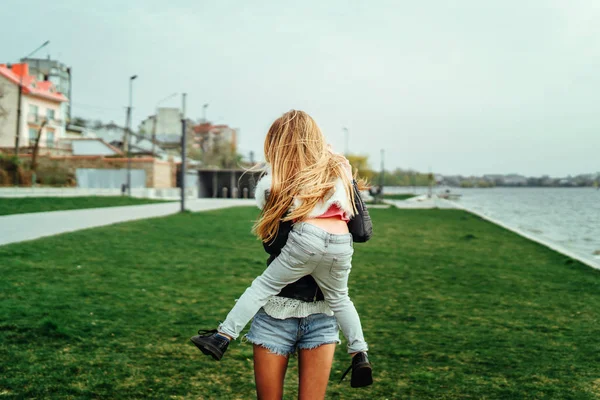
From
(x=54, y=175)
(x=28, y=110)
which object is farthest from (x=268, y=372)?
(x=28, y=110)

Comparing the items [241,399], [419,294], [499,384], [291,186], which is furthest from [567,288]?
[291,186]

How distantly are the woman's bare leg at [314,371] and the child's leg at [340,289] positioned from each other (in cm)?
12

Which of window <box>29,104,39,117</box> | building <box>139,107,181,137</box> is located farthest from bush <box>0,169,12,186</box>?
building <box>139,107,181,137</box>

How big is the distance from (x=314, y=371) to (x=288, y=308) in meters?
0.30

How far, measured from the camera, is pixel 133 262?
33.5 feet

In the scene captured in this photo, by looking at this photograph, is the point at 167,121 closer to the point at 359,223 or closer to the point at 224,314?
the point at 224,314

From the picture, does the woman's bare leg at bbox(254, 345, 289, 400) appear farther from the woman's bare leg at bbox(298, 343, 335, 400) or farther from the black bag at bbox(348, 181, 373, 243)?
the black bag at bbox(348, 181, 373, 243)

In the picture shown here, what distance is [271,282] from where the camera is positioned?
8.33 feet

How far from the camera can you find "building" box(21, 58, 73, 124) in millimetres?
81000

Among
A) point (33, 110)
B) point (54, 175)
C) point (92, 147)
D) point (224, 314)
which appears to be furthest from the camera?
point (92, 147)

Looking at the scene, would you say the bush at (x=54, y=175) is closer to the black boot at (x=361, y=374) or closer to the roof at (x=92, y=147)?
the roof at (x=92, y=147)

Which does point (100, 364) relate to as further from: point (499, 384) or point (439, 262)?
point (439, 262)

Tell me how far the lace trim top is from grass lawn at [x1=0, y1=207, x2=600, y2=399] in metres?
1.84

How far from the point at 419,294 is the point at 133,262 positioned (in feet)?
15.8
